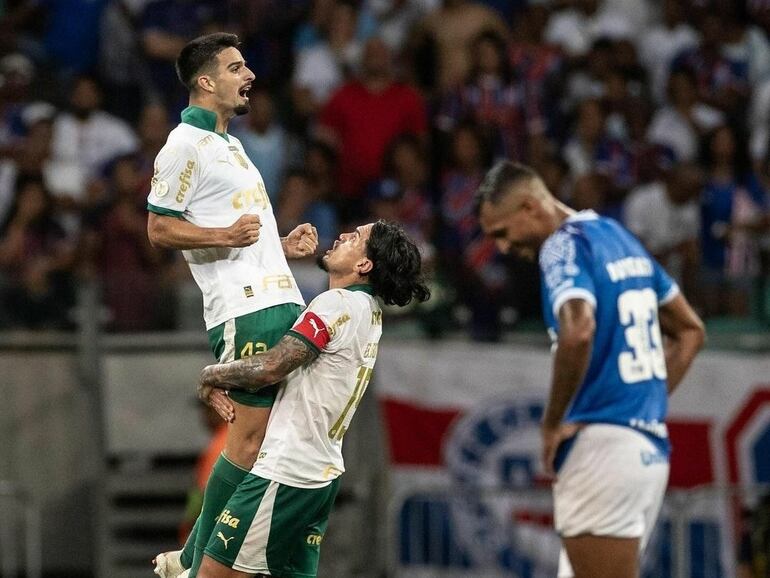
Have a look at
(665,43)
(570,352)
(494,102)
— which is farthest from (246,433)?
(665,43)

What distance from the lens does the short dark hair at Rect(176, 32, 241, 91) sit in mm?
6059

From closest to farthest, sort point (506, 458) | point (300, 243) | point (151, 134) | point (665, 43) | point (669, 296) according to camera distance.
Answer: point (300, 243)
point (669, 296)
point (506, 458)
point (151, 134)
point (665, 43)

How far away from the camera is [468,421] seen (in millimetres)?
11469

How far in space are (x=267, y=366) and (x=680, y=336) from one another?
110 inches

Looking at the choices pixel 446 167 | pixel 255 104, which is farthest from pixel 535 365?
pixel 255 104

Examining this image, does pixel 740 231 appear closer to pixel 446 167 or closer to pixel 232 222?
pixel 446 167

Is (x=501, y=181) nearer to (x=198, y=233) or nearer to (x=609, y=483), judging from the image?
(x=609, y=483)

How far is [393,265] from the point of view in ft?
19.7

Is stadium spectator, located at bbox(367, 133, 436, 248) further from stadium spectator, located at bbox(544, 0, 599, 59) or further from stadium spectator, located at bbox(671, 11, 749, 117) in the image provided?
stadium spectator, located at bbox(671, 11, 749, 117)

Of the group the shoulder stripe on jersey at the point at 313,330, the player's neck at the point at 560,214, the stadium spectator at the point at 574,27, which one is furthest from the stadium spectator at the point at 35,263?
the shoulder stripe on jersey at the point at 313,330

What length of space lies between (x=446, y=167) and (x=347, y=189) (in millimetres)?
899

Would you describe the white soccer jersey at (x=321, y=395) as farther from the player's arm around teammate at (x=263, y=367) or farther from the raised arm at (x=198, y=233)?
the raised arm at (x=198, y=233)

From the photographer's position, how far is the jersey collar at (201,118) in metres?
6.08

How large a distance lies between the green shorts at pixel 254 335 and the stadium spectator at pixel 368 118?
23.6 feet
